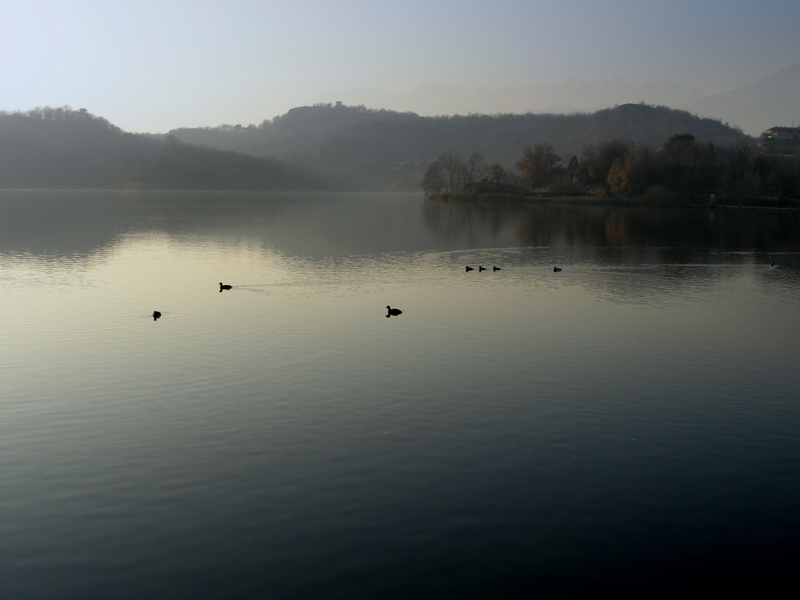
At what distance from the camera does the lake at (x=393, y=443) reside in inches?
343

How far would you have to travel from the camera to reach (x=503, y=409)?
47.9 feet

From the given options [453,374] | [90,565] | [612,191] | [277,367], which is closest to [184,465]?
[90,565]

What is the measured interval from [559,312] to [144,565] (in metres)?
20.5

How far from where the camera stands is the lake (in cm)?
870

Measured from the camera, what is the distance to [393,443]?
12516 mm

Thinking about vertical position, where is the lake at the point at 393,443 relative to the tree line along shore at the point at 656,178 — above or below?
below

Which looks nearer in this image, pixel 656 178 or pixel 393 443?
pixel 393 443

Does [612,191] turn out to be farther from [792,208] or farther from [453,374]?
[453,374]

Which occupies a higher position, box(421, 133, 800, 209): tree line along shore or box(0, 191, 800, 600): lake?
box(421, 133, 800, 209): tree line along shore

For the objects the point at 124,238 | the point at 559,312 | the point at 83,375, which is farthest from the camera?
the point at 124,238

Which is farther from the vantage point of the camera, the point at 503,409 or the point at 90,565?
the point at 503,409

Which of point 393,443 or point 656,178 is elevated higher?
point 656,178

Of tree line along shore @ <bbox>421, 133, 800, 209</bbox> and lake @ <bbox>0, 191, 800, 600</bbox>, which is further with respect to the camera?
tree line along shore @ <bbox>421, 133, 800, 209</bbox>

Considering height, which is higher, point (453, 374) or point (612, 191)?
point (612, 191)
